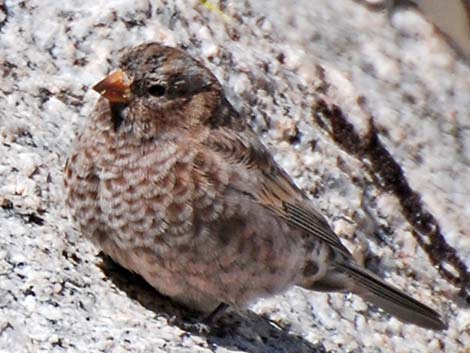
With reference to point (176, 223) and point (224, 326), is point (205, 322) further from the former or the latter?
point (176, 223)

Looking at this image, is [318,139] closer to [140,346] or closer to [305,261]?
[305,261]

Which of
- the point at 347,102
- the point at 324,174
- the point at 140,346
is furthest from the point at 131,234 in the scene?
the point at 347,102

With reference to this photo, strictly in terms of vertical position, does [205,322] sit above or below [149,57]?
below

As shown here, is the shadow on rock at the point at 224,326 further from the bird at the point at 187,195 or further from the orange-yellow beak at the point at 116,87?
the orange-yellow beak at the point at 116,87

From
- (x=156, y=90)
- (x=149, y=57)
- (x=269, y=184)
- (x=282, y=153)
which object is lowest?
(x=282, y=153)

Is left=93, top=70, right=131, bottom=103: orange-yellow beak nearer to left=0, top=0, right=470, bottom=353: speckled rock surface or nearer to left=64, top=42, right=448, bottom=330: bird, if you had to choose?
left=64, top=42, right=448, bottom=330: bird

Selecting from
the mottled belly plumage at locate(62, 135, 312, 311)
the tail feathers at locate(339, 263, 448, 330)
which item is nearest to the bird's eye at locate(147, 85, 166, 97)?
the mottled belly plumage at locate(62, 135, 312, 311)

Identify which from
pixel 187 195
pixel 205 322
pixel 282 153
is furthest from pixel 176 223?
pixel 282 153
